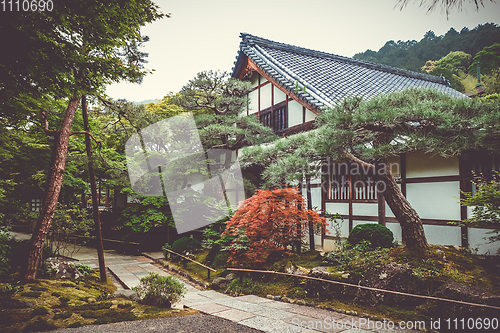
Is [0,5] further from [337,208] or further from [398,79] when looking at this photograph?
[398,79]

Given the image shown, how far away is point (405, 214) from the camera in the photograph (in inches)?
263

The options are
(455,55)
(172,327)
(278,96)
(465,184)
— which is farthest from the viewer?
(455,55)

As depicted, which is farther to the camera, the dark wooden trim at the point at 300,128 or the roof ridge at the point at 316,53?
the roof ridge at the point at 316,53

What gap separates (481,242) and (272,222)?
5.18 metres

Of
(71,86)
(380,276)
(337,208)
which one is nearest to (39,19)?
(71,86)

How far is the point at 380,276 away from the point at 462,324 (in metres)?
1.57

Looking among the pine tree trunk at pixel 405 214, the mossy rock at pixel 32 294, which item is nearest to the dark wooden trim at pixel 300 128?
the pine tree trunk at pixel 405 214

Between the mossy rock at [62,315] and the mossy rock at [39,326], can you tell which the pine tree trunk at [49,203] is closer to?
the mossy rock at [62,315]

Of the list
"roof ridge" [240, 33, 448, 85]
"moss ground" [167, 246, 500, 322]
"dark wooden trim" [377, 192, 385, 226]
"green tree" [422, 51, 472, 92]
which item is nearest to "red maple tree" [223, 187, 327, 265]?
"moss ground" [167, 246, 500, 322]

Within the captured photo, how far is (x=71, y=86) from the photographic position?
466cm

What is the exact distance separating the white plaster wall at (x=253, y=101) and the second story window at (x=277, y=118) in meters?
0.84

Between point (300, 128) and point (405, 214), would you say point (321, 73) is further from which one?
point (405, 214)

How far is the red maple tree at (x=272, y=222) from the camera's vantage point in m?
8.50

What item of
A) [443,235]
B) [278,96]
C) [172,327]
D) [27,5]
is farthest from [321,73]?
[172,327]
